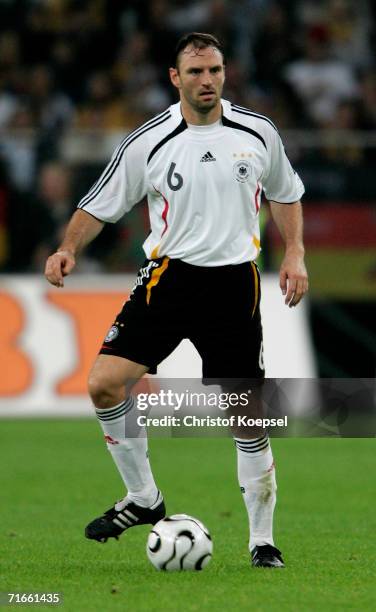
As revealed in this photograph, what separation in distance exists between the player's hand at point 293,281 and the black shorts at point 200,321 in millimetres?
175

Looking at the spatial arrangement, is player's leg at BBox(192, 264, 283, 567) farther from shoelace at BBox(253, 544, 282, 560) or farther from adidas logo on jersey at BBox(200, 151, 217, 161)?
adidas logo on jersey at BBox(200, 151, 217, 161)

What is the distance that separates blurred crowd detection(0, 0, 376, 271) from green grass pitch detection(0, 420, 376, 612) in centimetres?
215

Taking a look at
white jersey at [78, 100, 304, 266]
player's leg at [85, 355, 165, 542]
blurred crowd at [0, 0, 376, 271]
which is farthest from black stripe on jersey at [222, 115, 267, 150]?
blurred crowd at [0, 0, 376, 271]

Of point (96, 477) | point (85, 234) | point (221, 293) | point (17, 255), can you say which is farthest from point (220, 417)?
point (17, 255)

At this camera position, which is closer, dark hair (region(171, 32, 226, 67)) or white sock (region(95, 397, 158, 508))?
dark hair (region(171, 32, 226, 67))

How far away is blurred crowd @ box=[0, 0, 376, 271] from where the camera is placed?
45.0ft

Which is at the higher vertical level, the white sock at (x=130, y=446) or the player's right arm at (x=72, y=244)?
the player's right arm at (x=72, y=244)

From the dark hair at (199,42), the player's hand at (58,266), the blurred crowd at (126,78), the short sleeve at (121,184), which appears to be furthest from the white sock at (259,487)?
the blurred crowd at (126,78)

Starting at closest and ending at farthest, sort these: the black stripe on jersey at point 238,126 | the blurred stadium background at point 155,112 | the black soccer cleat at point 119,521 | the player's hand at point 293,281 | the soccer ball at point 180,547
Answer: the soccer ball at point 180,547
the player's hand at point 293,281
the black stripe on jersey at point 238,126
the black soccer cleat at point 119,521
the blurred stadium background at point 155,112

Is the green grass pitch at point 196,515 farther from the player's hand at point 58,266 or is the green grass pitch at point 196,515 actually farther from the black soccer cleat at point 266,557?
the player's hand at point 58,266

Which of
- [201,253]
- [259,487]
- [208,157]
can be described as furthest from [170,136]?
[259,487]

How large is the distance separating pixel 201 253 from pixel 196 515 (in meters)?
2.37

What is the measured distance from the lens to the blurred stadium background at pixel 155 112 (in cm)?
1366

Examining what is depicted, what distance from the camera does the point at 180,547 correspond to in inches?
246
